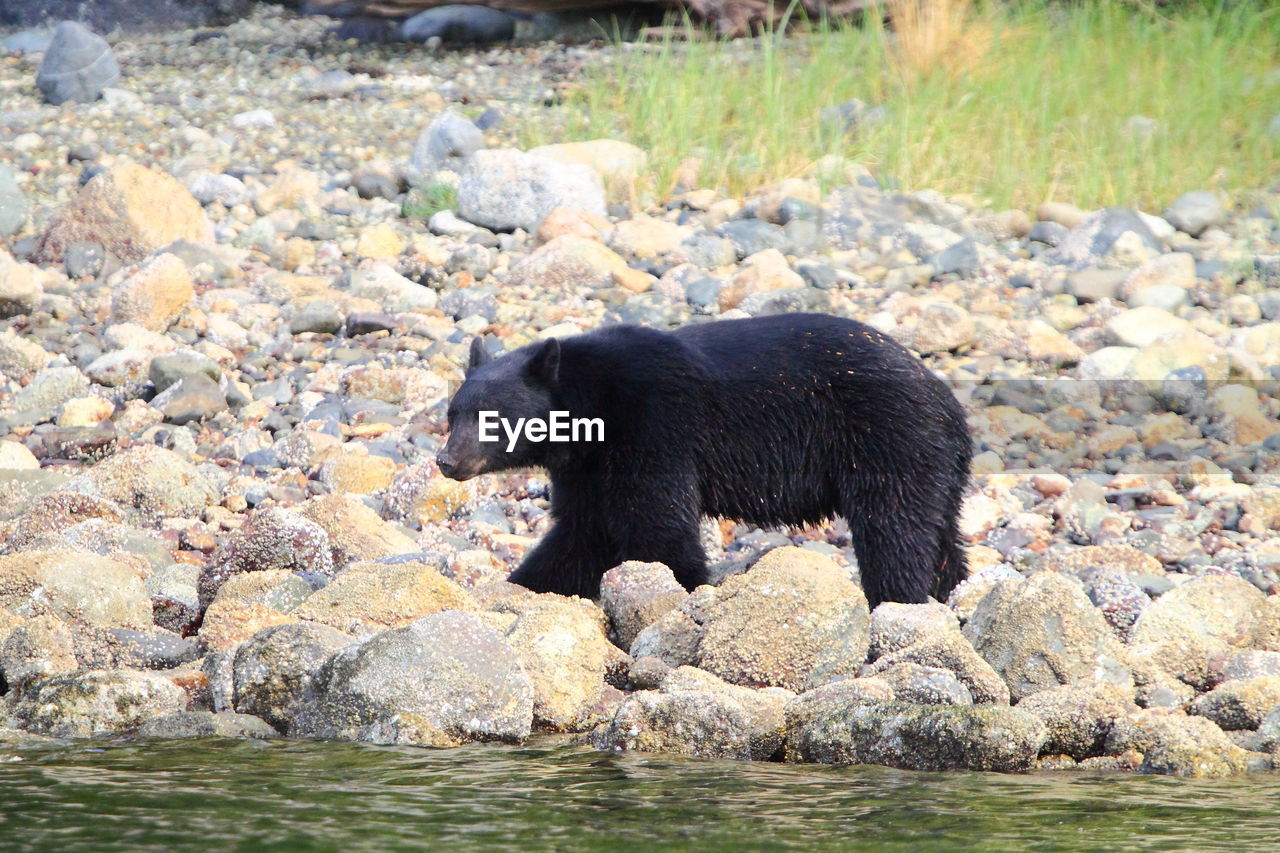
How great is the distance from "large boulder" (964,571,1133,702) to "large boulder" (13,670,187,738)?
2122 millimetres

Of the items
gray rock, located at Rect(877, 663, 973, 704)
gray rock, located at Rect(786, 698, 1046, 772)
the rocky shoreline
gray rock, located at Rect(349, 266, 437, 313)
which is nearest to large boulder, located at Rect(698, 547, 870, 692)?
the rocky shoreline

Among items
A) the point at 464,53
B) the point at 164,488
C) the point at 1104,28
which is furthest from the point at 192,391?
the point at 1104,28

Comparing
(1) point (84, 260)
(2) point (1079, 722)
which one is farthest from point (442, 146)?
(2) point (1079, 722)

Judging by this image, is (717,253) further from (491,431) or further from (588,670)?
(588,670)

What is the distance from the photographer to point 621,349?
5.20m

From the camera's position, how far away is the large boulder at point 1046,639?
4.12 metres

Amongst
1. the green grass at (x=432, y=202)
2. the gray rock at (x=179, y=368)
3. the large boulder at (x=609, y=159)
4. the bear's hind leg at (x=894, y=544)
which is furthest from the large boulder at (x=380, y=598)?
the large boulder at (x=609, y=159)

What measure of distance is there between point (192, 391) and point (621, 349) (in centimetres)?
259

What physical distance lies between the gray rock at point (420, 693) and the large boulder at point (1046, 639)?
1.25 m

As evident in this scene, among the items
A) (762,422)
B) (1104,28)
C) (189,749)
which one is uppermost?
(1104,28)

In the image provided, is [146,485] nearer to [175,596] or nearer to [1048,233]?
[175,596]

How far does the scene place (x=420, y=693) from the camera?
3852 millimetres

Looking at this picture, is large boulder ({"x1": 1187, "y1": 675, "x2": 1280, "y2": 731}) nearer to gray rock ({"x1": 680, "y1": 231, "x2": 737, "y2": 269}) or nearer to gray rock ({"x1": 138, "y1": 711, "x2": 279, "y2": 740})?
gray rock ({"x1": 138, "y1": 711, "x2": 279, "y2": 740})

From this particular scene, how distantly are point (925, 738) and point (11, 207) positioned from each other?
23.9 ft
